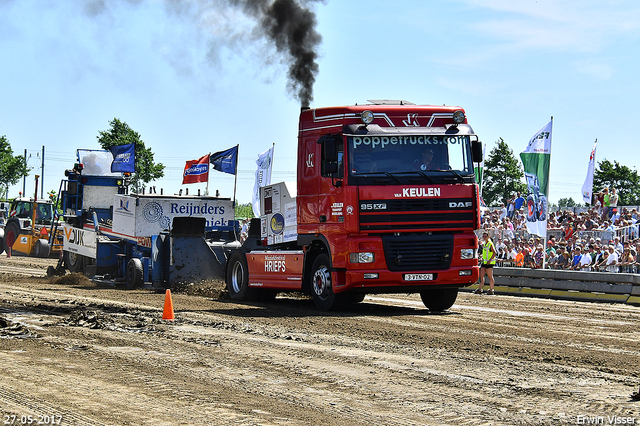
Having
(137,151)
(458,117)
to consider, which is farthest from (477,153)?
(137,151)

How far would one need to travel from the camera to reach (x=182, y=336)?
9.59 meters

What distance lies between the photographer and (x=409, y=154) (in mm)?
12281

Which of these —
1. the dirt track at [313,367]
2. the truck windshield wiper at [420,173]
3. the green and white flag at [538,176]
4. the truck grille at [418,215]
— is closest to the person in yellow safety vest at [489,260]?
the green and white flag at [538,176]

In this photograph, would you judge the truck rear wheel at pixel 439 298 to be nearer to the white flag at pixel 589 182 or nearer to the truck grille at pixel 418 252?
the truck grille at pixel 418 252

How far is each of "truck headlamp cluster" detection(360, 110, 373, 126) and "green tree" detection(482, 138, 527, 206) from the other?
4496 cm

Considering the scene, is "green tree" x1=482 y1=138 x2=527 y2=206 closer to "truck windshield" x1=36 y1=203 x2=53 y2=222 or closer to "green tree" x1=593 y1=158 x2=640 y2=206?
"green tree" x1=593 y1=158 x2=640 y2=206

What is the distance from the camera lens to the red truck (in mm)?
12070

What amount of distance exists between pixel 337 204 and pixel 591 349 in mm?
4829

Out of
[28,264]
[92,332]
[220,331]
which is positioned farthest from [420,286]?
[28,264]

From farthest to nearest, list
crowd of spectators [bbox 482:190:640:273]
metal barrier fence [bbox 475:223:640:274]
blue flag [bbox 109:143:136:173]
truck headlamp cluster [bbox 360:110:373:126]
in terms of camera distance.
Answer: blue flag [bbox 109:143:136:173], crowd of spectators [bbox 482:190:640:273], metal barrier fence [bbox 475:223:640:274], truck headlamp cluster [bbox 360:110:373:126]

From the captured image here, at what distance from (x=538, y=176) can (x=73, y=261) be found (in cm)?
1382

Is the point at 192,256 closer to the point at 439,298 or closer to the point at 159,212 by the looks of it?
the point at 159,212

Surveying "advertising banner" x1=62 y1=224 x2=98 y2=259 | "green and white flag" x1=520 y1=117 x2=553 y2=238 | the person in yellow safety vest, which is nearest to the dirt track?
the person in yellow safety vest

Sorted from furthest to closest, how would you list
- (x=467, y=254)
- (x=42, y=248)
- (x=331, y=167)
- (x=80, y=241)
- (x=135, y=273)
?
1. (x=42, y=248)
2. (x=80, y=241)
3. (x=135, y=273)
4. (x=467, y=254)
5. (x=331, y=167)
